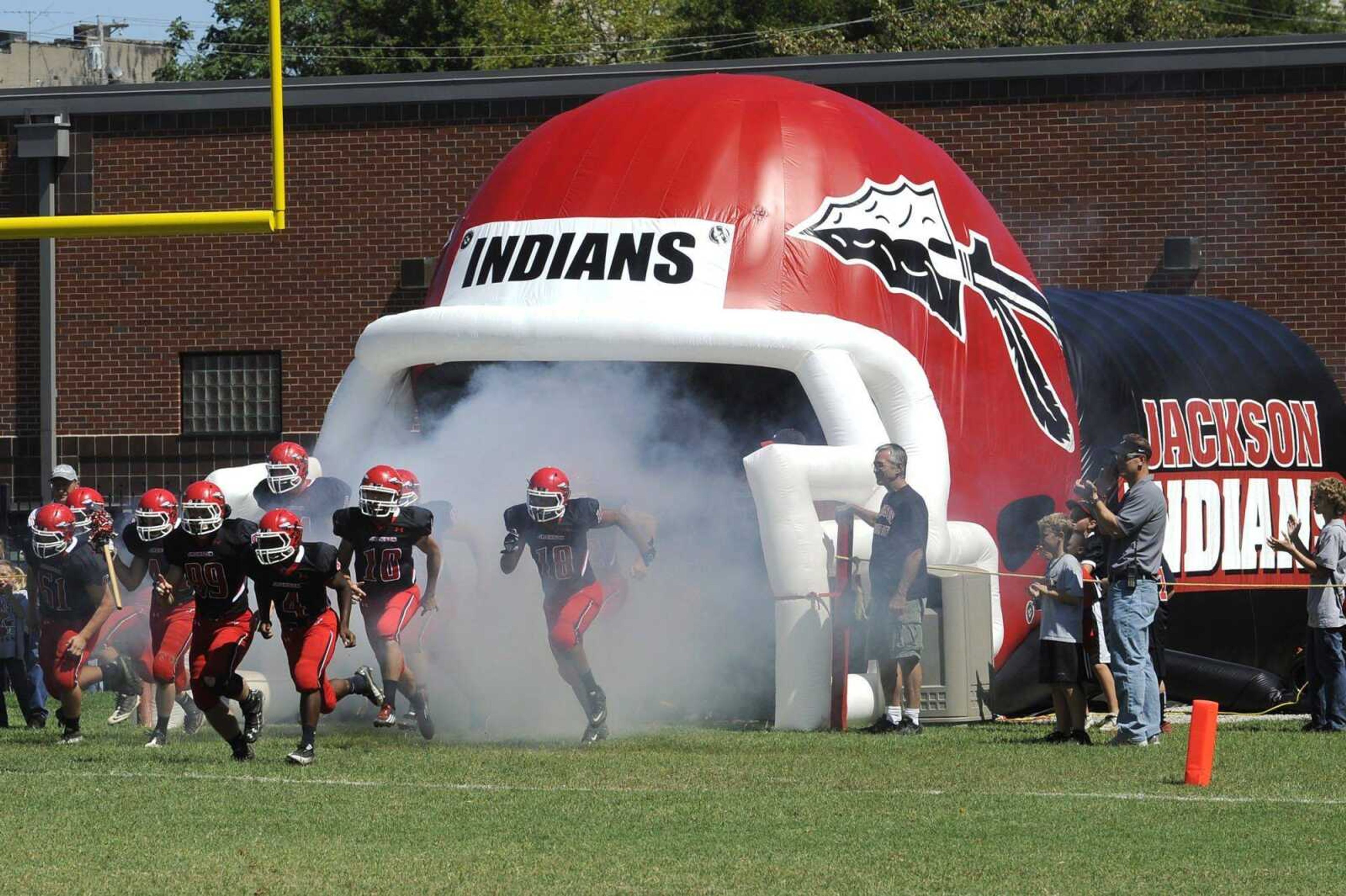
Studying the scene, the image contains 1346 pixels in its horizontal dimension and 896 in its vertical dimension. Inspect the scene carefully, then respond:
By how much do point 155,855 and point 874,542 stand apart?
5.00 m

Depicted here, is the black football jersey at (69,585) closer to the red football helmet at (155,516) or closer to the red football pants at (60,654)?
the red football pants at (60,654)

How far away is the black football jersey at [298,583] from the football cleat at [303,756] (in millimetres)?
585

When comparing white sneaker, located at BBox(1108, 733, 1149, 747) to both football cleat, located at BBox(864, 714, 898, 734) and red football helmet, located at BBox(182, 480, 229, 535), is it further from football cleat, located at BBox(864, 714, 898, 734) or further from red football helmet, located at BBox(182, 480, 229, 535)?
red football helmet, located at BBox(182, 480, 229, 535)

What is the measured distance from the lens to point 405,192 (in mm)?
19484

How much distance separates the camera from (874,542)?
35.7ft

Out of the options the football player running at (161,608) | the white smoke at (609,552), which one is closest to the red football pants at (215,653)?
the football player running at (161,608)

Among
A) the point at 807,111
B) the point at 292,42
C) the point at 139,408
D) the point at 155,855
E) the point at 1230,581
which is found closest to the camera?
the point at 155,855

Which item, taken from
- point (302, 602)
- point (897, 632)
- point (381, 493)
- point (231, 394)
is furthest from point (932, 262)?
point (231, 394)

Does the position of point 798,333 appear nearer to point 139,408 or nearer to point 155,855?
point 155,855

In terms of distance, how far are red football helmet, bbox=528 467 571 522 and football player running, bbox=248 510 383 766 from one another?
1.11 m

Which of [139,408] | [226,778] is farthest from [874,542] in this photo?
[139,408]

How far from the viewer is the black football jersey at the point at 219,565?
9.51 meters

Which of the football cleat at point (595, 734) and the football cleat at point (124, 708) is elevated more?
the football cleat at point (595, 734)

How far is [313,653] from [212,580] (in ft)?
1.91
